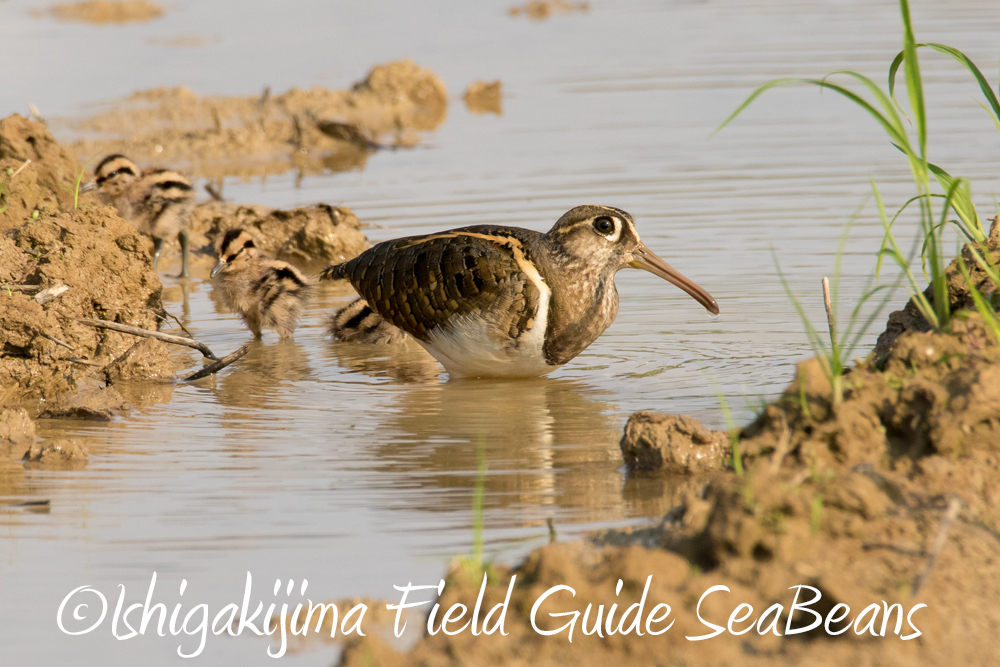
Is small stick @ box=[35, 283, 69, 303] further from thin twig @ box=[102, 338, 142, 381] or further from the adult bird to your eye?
the adult bird

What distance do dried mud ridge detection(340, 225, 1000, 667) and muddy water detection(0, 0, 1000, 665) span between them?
42 cm

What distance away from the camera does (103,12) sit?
21.3 m

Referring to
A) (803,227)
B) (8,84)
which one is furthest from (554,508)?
(8,84)

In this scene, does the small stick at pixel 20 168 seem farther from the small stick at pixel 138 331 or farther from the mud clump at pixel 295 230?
the mud clump at pixel 295 230

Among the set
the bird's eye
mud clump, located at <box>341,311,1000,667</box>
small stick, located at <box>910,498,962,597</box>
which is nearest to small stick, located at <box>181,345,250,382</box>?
the bird's eye

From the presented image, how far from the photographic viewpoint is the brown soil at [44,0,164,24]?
21.1 meters

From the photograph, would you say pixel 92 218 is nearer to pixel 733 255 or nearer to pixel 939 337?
pixel 733 255

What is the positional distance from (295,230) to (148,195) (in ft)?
4.13

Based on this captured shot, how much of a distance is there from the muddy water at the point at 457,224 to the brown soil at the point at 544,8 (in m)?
0.28

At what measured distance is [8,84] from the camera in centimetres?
1644

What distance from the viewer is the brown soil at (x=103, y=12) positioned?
21109 millimetres

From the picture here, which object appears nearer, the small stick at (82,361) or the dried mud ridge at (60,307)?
the dried mud ridge at (60,307)

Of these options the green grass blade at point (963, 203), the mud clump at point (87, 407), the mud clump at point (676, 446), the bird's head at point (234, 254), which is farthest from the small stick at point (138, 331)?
the green grass blade at point (963, 203)

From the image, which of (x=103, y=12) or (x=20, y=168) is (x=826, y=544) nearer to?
(x=20, y=168)
